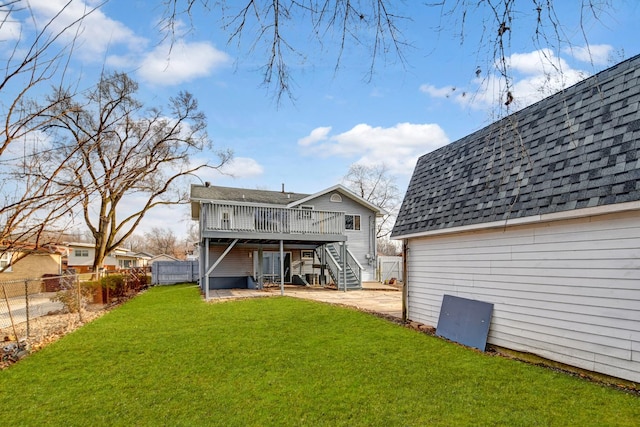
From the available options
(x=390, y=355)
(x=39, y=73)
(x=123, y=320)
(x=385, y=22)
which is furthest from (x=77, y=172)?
(x=123, y=320)

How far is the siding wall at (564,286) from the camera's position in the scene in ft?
15.3

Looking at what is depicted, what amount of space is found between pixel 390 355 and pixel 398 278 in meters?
17.2

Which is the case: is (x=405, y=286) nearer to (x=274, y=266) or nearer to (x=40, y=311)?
(x=274, y=266)

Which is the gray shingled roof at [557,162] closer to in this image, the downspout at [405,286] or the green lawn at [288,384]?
the downspout at [405,286]

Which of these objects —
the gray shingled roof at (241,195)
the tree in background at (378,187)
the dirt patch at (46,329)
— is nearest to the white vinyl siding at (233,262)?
the gray shingled roof at (241,195)

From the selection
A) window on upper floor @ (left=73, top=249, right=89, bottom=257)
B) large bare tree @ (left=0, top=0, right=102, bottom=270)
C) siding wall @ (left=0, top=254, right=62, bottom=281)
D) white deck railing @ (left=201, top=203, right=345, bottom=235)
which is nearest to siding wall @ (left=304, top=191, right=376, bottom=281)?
white deck railing @ (left=201, top=203, right=345, bottom=235)

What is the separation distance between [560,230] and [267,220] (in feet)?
35.2

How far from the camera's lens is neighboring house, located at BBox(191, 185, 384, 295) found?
14.1 meters

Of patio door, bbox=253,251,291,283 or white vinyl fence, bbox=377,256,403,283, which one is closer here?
patio door, bbox=253,251,291,283

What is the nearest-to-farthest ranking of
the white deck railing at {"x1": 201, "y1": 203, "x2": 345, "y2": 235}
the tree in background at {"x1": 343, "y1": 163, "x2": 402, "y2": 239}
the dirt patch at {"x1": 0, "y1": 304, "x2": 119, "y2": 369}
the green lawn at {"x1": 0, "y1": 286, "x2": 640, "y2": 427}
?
the green lawn at {"x1": 0, "y1": 286, "x2": 640, "y2": 427} < the dirt patch at {"x1": 0, "y1": 304, "x2": 119, "y2": 369} < the white deck railing at {"x1": 201, "y1": 203, "x2": 345, "y2": 235} < the tree in background at {"x1": 343, "y1": 163, "x2": 402, "y2": 239}

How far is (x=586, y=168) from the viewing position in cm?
533

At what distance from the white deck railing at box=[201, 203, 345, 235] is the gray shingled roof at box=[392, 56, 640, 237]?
702cm

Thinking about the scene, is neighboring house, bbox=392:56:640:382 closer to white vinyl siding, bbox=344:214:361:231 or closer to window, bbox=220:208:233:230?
window, bbox=220:208:233:230

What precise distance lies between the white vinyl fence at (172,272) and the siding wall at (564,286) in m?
19.1
